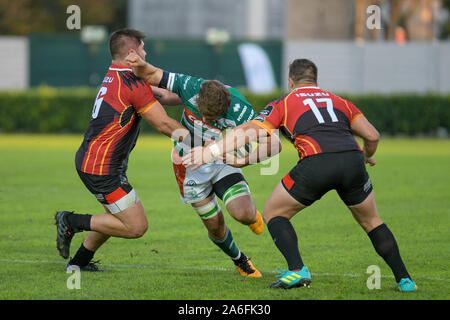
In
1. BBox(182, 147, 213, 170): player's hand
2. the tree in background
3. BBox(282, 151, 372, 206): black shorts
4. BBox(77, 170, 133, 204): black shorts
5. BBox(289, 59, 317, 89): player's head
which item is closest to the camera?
BBox(282, 151, 372, 206): black shorts

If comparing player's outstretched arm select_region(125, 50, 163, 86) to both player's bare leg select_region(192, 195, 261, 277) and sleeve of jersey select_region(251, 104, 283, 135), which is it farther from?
player's bare leg select_region(192, 195, 261, 277)

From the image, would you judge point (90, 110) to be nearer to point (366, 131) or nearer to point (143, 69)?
point (143, 69)

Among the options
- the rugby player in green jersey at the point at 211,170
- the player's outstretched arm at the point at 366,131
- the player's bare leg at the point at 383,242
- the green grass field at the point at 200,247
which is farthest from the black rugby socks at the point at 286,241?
the player's outstretched arm at the point at 366,131

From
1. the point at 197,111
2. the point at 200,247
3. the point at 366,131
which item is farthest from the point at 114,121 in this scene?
the point at 200,247

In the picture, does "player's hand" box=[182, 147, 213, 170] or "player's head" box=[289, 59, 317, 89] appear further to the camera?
"player's head" box=[289, 59, 317, 89]

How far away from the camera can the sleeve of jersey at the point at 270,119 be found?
6965 mm

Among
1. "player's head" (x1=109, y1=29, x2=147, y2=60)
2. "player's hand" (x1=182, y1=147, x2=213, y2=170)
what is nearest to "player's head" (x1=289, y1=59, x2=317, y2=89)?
"player's hand" (x1=182, y1=147, x2=213, y2=170)

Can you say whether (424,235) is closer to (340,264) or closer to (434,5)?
(340,264)

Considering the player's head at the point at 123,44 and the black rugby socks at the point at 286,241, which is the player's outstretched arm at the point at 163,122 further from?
the black rugby socks at the point at 286,241

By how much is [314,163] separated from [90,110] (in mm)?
25834

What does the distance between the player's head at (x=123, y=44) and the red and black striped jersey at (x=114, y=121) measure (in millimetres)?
132

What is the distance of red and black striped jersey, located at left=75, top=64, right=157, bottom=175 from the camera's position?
7.47 meters

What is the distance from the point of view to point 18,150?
24125mm

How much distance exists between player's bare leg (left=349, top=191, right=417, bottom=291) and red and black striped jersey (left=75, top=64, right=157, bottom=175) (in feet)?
7.01
